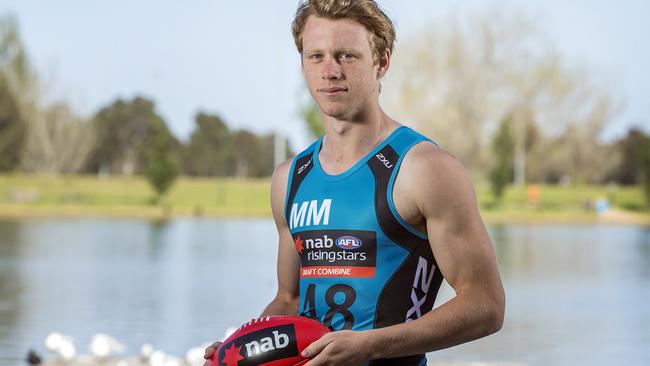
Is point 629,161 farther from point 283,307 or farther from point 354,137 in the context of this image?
point 354,137

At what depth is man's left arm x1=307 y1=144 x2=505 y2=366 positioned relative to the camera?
2.45 metres

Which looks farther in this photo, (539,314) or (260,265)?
(260,265)

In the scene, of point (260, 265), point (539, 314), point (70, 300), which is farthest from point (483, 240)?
point (260, 265)

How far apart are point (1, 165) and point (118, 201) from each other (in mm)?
12523

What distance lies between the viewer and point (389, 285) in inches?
101

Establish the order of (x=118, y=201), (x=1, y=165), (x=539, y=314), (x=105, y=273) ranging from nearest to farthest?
(x=539, y=314)
(x=105, y=273)
(x=118, y=201)
(x=1, y=165)

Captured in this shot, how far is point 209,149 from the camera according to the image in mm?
86312

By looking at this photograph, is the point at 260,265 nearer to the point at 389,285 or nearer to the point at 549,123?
the point at 389,285

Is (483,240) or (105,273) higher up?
(483,240)

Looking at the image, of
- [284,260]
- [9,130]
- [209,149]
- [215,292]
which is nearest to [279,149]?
[209,149]

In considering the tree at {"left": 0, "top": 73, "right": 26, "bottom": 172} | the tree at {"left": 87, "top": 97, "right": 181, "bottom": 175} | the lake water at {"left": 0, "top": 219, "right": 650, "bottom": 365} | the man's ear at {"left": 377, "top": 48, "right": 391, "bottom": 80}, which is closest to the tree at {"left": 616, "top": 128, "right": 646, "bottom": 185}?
the tree at {"left": 87, "top": 97, "right": 181, "bottom": 175}

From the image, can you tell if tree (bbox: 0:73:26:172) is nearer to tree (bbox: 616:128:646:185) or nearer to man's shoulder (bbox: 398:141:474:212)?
tree (bbox: 616:128:646:185)

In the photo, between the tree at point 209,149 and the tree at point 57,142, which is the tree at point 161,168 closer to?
the tree at point 57,142

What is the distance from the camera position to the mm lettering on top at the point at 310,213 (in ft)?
8.59
